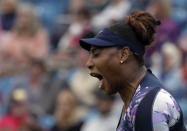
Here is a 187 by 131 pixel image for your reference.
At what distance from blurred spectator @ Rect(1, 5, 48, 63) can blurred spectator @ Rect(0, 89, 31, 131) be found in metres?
1.17

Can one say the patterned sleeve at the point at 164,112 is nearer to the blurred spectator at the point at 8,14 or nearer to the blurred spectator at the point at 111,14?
the blurred spectator at the point at 111,14

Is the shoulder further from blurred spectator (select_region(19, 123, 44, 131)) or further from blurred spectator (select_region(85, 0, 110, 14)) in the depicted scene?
blurred spectator (select_region(85, 0, 110, 14))

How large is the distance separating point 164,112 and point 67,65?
5430 millimetres

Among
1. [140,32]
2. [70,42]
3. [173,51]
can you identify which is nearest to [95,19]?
[70,42]

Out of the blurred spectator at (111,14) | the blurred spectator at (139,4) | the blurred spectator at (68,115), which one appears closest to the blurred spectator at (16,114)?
the blurred spectator at (68,115)

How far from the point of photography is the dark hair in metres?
→ 3.37

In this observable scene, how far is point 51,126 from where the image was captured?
745cm

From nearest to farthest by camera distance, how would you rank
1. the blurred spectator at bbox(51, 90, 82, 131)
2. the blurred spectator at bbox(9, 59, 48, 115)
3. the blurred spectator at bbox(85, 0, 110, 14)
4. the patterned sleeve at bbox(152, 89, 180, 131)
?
the patterned sleeve at bbox(152, 89, 180, 131)
the blurred spectator at bbox(51, 90, 82, 131)
the blurred spectator at bbox(9, 59, 48, 115)
the blurred spectator at bbox(85, 0, 110, 14)

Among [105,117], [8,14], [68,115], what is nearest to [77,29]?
[8,14]

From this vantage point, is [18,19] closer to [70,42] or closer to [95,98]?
[70,42]

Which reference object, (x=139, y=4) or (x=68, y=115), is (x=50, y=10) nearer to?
(x=139, y=4)

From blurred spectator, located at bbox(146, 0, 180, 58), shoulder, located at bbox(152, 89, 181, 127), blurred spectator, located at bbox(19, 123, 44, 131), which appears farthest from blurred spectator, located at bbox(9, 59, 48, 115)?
shoulder, located at bbox(152, 89, 181, 127)

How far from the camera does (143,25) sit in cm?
337

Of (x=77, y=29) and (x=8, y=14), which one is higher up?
(x=8, y=14)
